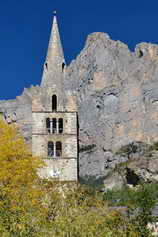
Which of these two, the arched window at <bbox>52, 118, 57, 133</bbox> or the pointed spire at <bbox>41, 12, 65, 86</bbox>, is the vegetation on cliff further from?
the pointed spire at <bbox>41, 12, 65, 86</bbox>

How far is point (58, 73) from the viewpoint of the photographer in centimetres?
5238

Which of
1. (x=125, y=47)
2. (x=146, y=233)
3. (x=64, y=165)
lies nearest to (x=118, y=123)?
(x=125, y=47)

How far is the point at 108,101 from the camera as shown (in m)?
109

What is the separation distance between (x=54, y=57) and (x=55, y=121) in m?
7.82

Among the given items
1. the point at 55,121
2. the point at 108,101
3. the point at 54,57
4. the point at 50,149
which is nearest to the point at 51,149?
the point at 50,149

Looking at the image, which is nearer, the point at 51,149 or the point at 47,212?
the point at 47,212

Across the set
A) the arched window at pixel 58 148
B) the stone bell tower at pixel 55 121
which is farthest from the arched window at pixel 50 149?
the arched window at pixel 58 148

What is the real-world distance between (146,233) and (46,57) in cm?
3712

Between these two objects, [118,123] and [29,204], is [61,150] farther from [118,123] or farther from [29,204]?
[118,123]

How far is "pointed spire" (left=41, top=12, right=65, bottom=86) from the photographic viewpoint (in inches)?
2064

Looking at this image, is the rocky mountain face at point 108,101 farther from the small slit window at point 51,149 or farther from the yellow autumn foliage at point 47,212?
the yellow autumn foliage at point 47,212

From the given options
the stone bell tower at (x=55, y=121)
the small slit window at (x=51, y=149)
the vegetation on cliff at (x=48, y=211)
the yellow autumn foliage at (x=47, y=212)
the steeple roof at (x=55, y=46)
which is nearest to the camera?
the yellow autumn foliage at (x=47, y=212)

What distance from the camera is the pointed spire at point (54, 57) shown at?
52438 mm

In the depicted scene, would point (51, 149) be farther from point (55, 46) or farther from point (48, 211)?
point (48, 211)
